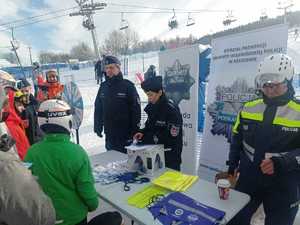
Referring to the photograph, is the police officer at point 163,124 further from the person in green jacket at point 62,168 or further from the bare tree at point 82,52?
the bare tree at point 82,52

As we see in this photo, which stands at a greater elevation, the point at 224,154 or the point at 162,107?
the point at 162,107

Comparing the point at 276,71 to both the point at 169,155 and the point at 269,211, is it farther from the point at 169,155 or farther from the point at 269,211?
the point at 169,155

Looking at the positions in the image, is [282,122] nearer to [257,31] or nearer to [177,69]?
[257,31]

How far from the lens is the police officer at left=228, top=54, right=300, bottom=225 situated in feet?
5.08

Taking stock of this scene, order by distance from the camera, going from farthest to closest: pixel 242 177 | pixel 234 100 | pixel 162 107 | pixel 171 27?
pixel 171 27
pixel 234 100
pixel 162 107
pixel 242 177

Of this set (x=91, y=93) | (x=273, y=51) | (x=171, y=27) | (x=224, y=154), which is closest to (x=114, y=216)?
(x=224, y=154)

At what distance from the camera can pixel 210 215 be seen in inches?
52.9

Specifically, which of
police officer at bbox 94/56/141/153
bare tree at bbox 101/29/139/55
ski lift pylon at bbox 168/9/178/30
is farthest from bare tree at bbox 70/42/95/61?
police officer at bbox 94/56/141/153

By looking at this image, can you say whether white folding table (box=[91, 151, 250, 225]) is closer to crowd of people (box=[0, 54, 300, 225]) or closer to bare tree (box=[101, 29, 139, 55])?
crowd of people (box=[0, 54, 300, 225])

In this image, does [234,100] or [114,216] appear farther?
[234,100]

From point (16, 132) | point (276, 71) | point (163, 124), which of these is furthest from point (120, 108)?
point (276, 71)

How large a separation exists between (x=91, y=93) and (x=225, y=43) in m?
11.1

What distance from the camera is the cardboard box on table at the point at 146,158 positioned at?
190 cm

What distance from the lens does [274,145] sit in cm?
159
